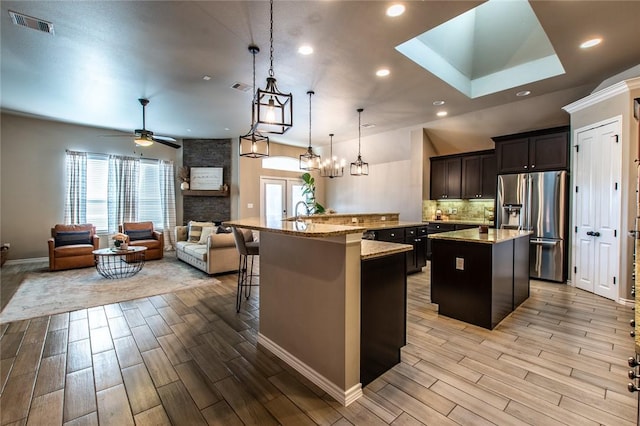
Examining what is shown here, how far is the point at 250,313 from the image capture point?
337cm

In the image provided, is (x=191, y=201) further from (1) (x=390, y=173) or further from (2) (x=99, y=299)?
(1) (x=390, y=173)

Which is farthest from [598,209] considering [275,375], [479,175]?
[275,375]

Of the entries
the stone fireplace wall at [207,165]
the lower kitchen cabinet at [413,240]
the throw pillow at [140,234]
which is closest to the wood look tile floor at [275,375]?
the lower kitchen cabinet at [413,240]

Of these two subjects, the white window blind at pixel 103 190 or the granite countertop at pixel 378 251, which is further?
the white window blind at pixel 103 190

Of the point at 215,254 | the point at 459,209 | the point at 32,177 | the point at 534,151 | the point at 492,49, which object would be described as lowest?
the point at 215,254

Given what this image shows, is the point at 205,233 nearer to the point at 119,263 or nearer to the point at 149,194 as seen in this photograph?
the point at 119,263

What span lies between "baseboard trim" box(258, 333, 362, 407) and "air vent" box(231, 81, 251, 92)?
137 inches

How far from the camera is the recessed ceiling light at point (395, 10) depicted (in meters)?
2.45

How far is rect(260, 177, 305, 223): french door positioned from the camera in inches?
324

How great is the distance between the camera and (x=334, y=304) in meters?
1.92

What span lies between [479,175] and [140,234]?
790 centimetres

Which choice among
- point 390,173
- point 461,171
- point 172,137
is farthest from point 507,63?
point 172,137

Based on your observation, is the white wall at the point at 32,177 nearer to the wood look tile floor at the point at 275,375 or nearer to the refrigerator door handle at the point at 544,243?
the wood look tile floor at the point at 275,375

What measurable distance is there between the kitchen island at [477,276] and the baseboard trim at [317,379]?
5.80ft
